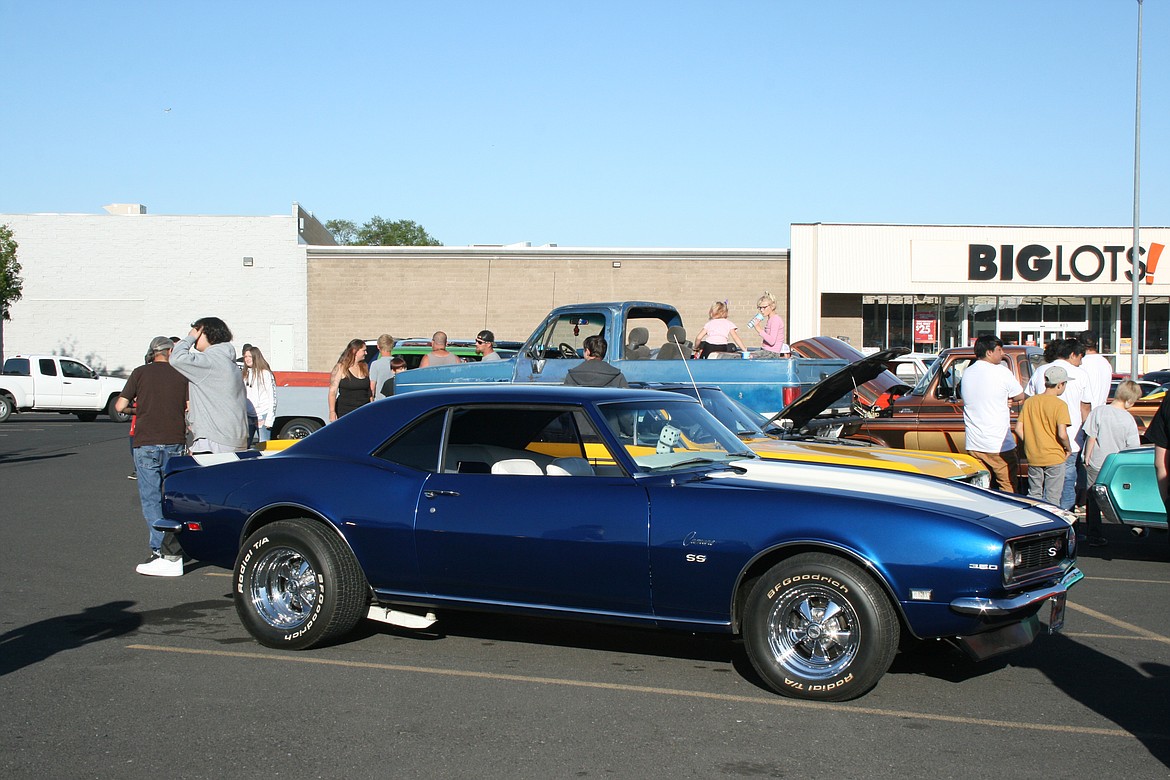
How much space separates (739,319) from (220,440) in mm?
30119

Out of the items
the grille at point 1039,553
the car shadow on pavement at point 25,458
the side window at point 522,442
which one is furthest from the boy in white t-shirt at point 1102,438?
the car shadow on pavement at point 25,458

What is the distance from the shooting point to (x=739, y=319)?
37.3 metres

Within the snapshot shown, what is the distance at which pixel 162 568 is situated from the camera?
8.42 metres

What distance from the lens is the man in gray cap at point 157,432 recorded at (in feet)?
27.8

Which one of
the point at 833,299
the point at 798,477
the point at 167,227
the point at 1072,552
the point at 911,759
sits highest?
the point at 167,227

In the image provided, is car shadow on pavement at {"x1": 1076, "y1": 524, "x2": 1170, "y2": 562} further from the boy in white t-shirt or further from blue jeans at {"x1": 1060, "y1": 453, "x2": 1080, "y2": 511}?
blue jeans at {"x1": 1060, "y1": 453, "x2": 1080, "y2": 511}

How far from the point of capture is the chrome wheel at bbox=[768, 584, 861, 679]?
5.09m

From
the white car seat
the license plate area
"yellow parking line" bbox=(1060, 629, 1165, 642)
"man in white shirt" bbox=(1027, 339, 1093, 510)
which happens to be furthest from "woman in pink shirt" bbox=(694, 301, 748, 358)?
the license plate area

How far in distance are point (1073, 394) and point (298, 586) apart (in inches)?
331

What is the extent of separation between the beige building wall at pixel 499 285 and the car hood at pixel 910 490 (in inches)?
1242

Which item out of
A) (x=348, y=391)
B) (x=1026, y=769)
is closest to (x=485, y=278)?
(x=348, y=391)

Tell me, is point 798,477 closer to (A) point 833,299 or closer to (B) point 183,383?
(B) point 183,383

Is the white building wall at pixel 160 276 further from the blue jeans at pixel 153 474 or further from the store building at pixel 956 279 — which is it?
the blue jeans at pixel 153 474

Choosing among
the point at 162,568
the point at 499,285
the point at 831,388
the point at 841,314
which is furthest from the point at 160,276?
the point at 831,388
